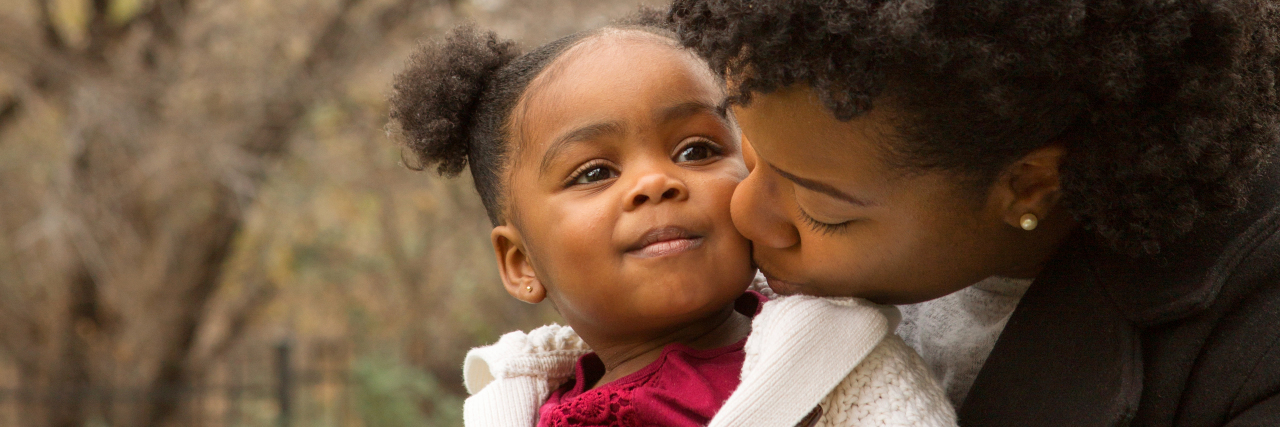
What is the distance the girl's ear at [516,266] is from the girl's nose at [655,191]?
378mm

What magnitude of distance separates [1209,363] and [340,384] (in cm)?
869

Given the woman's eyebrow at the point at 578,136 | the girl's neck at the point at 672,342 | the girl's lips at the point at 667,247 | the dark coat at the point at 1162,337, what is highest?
the woman's eyebrow at the point at 578,136

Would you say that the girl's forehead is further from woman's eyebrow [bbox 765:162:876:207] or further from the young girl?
woman's eyebrow [bbox 765:162:876:207]

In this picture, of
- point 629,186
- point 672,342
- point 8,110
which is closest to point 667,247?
point 629,186

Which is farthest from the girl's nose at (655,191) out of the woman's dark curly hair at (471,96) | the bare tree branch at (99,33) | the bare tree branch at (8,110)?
the bare tree branch at (8,110)

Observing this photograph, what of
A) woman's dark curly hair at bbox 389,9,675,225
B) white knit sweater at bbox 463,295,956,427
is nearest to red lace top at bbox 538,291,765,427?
white knit sweater at bbox 463,295,956,427

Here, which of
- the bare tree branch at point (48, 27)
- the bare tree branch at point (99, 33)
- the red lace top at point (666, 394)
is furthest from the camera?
the bare tree branch at point (99, 33)

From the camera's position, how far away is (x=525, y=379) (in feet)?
7.40

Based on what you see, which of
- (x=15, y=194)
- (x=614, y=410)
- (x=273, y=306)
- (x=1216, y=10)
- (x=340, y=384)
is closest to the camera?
(x=1216, y=10)

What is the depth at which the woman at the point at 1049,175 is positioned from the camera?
129 cm

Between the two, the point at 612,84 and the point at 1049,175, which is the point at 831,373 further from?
the point at 612,84

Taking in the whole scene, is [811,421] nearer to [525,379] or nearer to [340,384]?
[525,379]

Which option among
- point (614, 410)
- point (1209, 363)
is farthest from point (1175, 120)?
point (614, 410)

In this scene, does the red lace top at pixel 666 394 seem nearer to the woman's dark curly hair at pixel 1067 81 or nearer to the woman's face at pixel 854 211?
the woman's face at pixel 854 211
